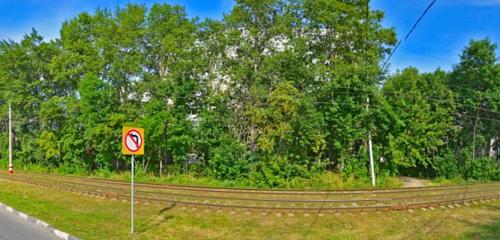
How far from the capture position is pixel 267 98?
24047 mm

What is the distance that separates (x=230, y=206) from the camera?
13.3m

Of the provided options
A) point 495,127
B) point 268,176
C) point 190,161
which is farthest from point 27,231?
point 495,127

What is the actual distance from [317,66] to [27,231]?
20016mm

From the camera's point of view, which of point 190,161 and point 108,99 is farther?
point 108,99

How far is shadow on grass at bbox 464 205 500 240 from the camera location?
32.0 feet

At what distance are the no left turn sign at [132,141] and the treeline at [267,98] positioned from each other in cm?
1346

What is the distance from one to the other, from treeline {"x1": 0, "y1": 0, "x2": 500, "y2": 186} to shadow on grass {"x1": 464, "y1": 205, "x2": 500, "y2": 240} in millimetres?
12025

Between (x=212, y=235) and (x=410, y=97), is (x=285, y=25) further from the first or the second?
(x=212, y=235)


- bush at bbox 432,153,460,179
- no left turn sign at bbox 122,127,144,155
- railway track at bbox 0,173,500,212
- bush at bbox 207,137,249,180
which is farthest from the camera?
bush at bbox 432,153,460,179

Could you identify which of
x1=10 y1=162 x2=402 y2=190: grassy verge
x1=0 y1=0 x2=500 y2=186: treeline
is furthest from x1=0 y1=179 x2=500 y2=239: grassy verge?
x1=0 y1=0 x2=500 y2=186: treeline

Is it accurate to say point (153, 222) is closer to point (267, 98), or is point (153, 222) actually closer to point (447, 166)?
point (267, 98)

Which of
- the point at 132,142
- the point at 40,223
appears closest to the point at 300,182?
the point at 132,142

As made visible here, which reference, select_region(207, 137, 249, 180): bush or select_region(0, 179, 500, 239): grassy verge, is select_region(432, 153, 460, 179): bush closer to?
select_region(207, 137, 249, 180): bush

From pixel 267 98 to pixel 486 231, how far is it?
49.9 feet
